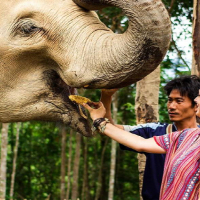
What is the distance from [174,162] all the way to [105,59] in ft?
2.46

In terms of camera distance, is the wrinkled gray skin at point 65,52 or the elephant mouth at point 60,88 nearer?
the wrinkled gray skin at point 65,52

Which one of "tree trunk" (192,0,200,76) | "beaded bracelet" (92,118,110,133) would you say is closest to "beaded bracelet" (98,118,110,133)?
"beaded bracelet" (92,118,110,133)

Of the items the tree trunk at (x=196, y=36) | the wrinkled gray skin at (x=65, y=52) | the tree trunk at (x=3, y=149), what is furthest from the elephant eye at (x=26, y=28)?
the tree trunk at (x=3, y=149)

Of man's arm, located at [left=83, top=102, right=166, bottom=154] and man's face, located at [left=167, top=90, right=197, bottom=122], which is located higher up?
man's face, located at [left=167, top=90, right=197, bottom=122]

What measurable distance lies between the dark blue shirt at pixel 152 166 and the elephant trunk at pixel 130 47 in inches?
44.1

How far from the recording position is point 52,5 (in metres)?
2.36

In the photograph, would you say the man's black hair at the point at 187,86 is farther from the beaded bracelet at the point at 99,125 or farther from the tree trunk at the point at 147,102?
the tree trunk at the point at 147,102

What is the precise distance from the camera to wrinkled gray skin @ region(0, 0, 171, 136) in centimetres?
199

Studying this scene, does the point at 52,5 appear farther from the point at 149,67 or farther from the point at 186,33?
the point at 186,33

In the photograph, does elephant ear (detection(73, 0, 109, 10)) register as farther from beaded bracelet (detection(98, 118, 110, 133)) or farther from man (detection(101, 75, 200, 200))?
man (detection(101, 75, 200, 200))

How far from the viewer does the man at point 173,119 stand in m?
3.11

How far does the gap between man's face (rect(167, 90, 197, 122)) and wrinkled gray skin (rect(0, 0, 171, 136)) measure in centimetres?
→ 83

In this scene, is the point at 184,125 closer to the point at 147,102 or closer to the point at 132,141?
the point at 132,141

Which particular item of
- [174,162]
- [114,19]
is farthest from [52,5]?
[114,19]
